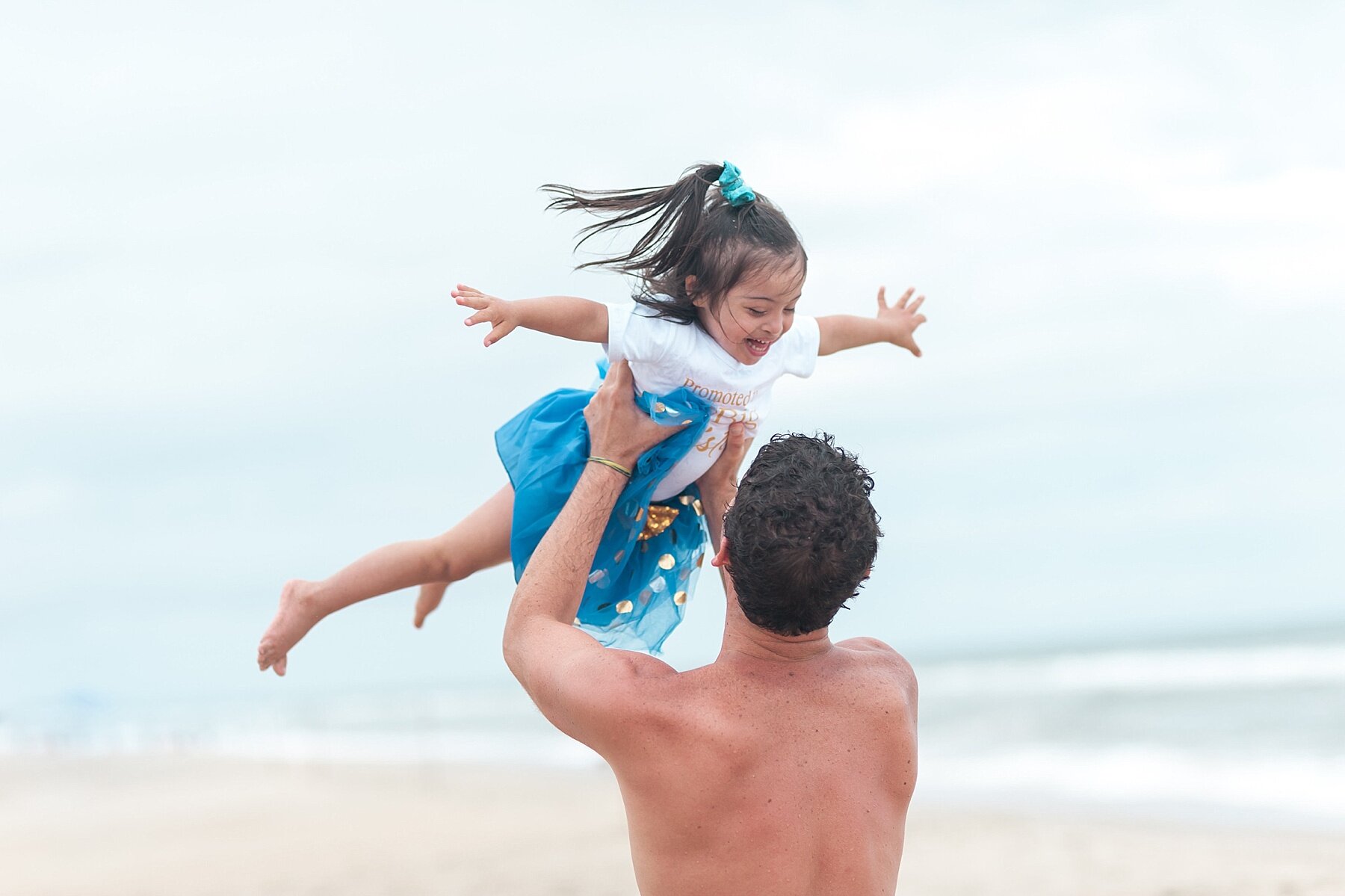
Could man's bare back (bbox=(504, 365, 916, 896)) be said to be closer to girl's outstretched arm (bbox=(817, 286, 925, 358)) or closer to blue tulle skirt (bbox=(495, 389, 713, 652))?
blue tulle skirt (bbox=(495, 389, 713, 652))

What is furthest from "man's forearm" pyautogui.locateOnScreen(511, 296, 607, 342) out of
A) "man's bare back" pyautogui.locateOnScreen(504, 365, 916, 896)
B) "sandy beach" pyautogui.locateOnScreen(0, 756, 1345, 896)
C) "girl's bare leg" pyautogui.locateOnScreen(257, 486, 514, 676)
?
"sandy beach" pyautogui.locateOnScreen(0, 756, 1345, 896)

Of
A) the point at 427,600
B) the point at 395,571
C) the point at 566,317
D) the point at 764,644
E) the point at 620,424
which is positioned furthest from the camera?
the point at 427,600

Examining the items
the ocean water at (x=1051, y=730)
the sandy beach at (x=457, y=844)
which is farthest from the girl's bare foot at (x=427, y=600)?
the ocean water at (x=1051, y=730)

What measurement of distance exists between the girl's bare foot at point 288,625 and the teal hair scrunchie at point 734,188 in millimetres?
1843

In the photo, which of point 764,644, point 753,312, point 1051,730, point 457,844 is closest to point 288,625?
point 753,312

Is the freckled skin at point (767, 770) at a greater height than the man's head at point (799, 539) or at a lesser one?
lesser

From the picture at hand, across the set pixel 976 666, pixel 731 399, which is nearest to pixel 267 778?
pixel 731 399

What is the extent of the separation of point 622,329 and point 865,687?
4.52 ft

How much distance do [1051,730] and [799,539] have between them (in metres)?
13.7

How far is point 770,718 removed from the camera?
8.24ft

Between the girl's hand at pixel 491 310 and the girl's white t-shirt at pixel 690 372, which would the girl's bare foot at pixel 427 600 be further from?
the girl's hand at pixel 491 310

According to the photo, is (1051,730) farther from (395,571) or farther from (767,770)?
(767,770)

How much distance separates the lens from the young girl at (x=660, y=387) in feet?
11.7

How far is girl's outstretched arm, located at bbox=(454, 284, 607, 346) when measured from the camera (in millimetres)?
3305
